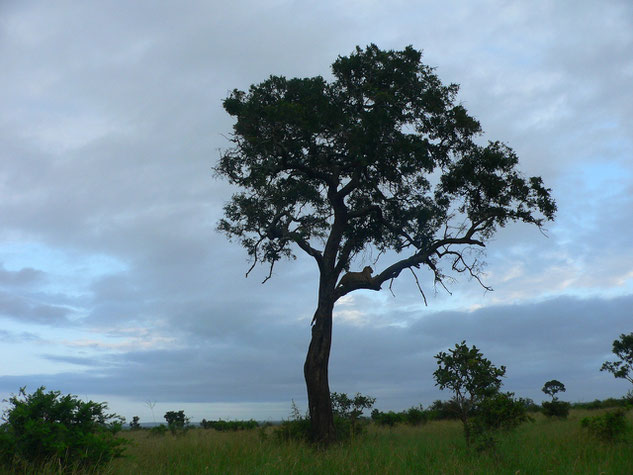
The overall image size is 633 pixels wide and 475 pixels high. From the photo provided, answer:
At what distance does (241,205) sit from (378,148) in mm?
5913

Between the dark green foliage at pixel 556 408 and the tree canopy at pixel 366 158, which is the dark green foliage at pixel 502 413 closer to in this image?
the tree canopy at pixel 366 158

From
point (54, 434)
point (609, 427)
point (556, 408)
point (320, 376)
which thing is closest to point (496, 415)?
point (609, 427)

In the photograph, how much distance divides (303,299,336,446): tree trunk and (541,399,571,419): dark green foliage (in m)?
17.4

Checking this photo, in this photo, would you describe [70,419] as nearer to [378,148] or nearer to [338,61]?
[378,148]

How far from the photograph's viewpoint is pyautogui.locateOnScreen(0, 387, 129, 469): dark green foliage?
9805 mm

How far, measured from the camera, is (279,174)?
20.7m

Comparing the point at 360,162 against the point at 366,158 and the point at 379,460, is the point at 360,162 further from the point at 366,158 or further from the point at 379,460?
the point at 379,460

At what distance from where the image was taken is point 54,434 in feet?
32.5

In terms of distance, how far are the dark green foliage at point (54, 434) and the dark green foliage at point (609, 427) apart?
44.7 ft

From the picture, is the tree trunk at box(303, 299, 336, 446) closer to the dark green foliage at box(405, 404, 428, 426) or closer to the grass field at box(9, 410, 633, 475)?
the grass field at box(9, 410, 633, 475)

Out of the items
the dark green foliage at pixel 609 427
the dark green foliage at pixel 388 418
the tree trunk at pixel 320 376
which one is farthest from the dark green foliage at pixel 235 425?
the dark green foliage at pixel 609 427

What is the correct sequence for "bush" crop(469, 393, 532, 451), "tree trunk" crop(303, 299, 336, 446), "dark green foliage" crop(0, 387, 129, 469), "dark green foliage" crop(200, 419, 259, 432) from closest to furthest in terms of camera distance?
"dark green foliage" crop(0, 387, 129, 469)
"bush" crop(469, 393, 532, 451)
"tree trunk" crop(303, 299, 336, 446)
"dark green foliage" crop(200, 419, 259, 432)

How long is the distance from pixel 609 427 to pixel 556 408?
1461 cm

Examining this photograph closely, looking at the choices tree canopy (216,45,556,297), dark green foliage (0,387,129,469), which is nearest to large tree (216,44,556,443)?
tree canopy (216,45,556,297)
